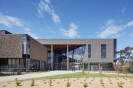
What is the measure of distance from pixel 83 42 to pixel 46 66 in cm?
1893

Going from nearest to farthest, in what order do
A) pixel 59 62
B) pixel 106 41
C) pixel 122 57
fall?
pixel 122 57 → pixel 106 41 → pixel 59 62

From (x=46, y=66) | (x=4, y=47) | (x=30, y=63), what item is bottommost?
(x=46, y=66)

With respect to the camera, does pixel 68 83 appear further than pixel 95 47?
No

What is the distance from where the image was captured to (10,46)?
3272 cm

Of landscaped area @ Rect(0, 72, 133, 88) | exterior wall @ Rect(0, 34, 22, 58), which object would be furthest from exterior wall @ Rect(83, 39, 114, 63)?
landscaped area @ Rect(0, 72, 133, 88)

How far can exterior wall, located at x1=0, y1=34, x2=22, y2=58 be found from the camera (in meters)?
32.2

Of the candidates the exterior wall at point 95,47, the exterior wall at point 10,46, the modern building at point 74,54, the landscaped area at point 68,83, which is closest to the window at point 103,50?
the modern building at point 74,54

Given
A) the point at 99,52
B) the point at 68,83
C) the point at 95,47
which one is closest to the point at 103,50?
the point at 99,52

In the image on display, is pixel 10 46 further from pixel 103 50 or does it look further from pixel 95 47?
pixel 103 50

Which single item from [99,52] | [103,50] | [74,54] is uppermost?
[103,50]

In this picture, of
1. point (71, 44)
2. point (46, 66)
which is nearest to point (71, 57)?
point (71, 44)

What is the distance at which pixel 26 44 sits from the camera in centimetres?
3281

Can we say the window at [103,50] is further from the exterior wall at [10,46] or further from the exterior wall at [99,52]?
the exterior wall at [10,46]

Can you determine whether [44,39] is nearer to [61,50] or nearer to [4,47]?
[61,50]
